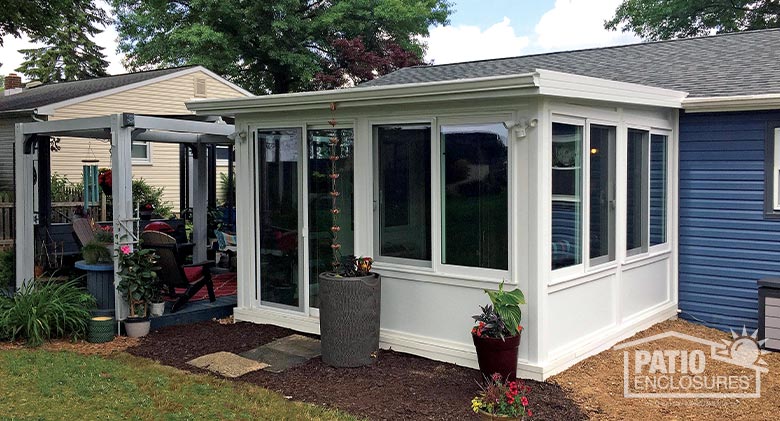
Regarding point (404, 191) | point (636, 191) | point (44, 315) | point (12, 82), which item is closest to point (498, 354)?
point (404, 191)

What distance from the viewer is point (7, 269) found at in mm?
8648

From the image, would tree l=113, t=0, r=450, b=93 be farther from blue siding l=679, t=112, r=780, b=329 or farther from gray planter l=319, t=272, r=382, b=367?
gray planter l=319, t=272, r=382, b=367

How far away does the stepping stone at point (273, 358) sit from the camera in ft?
19.2

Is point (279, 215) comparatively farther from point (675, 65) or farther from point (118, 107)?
point (118, 107)

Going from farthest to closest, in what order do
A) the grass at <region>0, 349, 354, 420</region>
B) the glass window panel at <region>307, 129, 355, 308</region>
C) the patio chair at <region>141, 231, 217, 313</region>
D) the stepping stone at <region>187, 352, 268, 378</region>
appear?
1. the patio chair at <region>141, 231, 217, 313</region>
2. the glass window panel at <region>307, 129, 355, 308</region>
3. the stepping stone at <region>187, 352, 268, 378</region>
4. the grass at <region>0, 349, 354, 420</region>

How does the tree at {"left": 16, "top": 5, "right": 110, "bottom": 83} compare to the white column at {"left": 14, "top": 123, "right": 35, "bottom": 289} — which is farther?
the tree at {"left": 16, "top": 5, "right": 110, "bottom": 83}

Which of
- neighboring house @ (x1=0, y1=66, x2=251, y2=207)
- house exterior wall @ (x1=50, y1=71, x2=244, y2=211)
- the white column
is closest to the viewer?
the white column

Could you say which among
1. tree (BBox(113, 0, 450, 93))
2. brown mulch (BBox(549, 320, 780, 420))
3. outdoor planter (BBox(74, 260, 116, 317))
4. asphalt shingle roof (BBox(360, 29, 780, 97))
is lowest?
brown mulch (BBox(549, 320, 780, 420))

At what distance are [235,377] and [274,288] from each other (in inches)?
66.7

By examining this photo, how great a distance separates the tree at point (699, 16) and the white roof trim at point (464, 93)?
17.4m

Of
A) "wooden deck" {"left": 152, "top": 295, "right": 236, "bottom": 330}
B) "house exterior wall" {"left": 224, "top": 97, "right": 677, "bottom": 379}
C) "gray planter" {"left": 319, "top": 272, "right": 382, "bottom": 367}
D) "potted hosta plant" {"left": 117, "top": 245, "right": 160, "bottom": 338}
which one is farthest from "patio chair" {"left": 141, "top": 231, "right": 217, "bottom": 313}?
"gray planter" {"left": 319, "top": 272, "right": 382, "bottom": 367}

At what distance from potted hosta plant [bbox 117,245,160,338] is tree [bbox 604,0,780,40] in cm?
2039

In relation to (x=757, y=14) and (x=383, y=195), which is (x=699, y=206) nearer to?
(x=383, y=195)

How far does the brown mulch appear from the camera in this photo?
473cm
